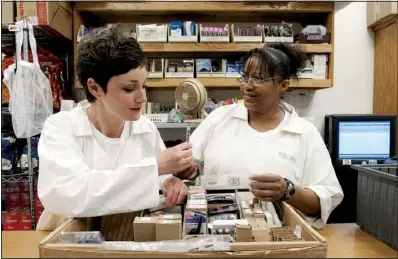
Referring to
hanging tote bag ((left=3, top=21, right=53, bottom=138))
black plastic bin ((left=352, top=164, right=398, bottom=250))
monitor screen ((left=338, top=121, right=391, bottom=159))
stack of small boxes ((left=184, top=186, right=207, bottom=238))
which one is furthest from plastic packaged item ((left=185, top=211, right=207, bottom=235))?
monitor screen ((left=338, top=121, right=391, bottom=159))

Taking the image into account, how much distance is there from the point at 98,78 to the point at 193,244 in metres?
0.60

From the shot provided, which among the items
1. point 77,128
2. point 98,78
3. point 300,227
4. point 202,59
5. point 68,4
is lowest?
point 300,227

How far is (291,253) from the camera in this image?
0.74m

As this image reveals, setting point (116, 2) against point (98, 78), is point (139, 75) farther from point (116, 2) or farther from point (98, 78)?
point (116, 2)

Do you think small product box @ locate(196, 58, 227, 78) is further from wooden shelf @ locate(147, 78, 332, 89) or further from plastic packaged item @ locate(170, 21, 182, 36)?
plastic packaged item @ locate(170, 21, 182, 36)

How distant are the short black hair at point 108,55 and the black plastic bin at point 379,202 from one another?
2.35 ft

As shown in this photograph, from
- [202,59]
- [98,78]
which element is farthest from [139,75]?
[202,59]

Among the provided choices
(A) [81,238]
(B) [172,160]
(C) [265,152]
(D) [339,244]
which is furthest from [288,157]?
(A) [81,238]

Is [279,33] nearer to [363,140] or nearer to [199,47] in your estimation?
[199,47]

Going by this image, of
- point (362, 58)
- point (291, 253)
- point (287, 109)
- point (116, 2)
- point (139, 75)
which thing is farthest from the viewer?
point (362, 58)

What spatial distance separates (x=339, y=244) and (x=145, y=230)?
1.71 feet

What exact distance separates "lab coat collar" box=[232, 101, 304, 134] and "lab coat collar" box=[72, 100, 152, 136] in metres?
0.44

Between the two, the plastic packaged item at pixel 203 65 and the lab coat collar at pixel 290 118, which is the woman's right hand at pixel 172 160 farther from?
the plastic packaged item at pixel 203 65

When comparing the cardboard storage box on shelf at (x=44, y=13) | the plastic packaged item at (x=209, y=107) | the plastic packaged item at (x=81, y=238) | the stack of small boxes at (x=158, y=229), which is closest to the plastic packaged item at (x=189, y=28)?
the plastic packaged item at (x=209, y=107)
